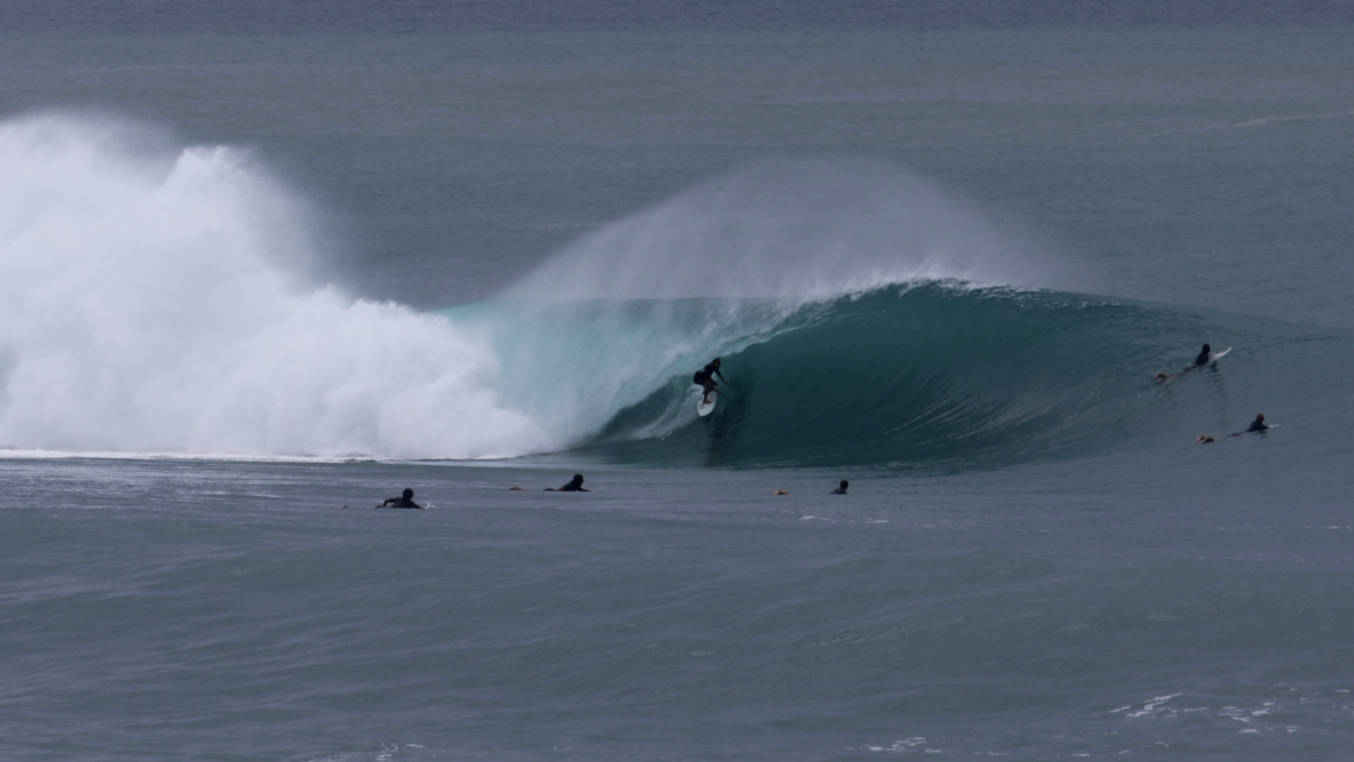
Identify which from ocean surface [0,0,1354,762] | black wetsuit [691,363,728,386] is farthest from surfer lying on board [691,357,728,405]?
ocean surface [0,0,1354,762]

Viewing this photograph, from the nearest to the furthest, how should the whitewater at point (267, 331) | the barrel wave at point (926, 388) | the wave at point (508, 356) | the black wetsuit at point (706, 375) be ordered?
the barrel wave at point (926, 388) → the wave at point (508, 356) → the black wetsuit at point (706, 375) → the whitewater at point (267, 331)

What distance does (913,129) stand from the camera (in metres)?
66.0

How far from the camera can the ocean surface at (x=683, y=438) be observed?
14430mm

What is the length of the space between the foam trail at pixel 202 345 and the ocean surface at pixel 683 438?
0.31ft

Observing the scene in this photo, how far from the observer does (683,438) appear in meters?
28.2

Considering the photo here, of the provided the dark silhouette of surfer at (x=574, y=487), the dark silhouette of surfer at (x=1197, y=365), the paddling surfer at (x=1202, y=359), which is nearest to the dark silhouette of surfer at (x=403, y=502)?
the dark silhouette of surfer at (x=574, y=487)

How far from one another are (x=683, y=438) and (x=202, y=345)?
398 inches

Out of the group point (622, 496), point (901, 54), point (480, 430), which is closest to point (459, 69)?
point (901, 54)

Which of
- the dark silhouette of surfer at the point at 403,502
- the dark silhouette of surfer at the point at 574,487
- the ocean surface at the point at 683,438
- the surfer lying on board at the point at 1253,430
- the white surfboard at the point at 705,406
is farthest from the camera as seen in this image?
the white surfboard at the point at 705,406

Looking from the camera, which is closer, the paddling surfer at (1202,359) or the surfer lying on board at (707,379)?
the paddling surfer at (1202,359)

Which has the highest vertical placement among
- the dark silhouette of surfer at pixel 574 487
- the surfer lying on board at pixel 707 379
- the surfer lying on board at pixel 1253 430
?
the surfer lying on board at pixel 707 379

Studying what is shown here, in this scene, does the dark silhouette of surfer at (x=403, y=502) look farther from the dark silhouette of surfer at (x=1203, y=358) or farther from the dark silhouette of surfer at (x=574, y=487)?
the dark silhouette of surfer at (x=1203, y=358)

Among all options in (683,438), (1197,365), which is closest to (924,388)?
(683,438)

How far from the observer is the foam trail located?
1166 inches
